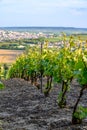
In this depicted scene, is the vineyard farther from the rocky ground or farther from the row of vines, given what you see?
the rocky ground

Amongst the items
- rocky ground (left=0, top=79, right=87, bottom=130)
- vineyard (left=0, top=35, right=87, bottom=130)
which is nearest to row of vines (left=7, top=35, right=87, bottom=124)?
vineyard (left=0, top=35, right=87, bottom=130)

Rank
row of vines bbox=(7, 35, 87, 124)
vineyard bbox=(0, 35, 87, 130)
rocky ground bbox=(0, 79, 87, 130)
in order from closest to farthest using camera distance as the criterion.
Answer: row of vines bbox=(7, 35, 87, 124), vineyard bbox=(0, 35, 87, 130), rocky ground bbox=(0, 79, 87, 130)

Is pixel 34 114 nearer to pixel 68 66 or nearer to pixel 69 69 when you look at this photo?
pixel 69 69

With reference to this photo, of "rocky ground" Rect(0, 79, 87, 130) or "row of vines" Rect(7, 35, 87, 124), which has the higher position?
"row of vines" Rect(7, 35, 87, 124)

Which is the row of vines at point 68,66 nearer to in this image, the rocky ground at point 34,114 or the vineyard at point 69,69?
the vineyard at point 69,69

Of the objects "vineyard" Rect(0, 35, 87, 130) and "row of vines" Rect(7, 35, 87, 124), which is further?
"vineyard" Rect(0, 35, 87, 130)

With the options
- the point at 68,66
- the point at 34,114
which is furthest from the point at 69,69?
the point at 34,114

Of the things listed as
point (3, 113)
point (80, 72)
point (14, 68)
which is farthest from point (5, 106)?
point (14, 68)

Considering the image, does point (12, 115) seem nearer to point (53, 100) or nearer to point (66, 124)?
point (66, 124)

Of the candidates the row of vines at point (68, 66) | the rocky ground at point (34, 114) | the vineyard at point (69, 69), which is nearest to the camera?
the row of vines at point (68, 66)

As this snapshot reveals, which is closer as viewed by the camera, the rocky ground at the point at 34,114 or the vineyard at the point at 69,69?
the vineyard at the point at 69,69

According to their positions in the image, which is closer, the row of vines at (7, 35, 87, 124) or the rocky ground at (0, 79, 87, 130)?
the row of vines at (7, 35, 87, 124)

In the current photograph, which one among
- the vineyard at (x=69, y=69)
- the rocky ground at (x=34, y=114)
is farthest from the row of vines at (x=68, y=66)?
the rocky ground at (x=34, y=114)

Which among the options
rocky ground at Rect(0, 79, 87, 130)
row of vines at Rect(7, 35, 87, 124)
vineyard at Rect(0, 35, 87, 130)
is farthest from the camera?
rocky ground at Rect(0, 79, 87, 130)
